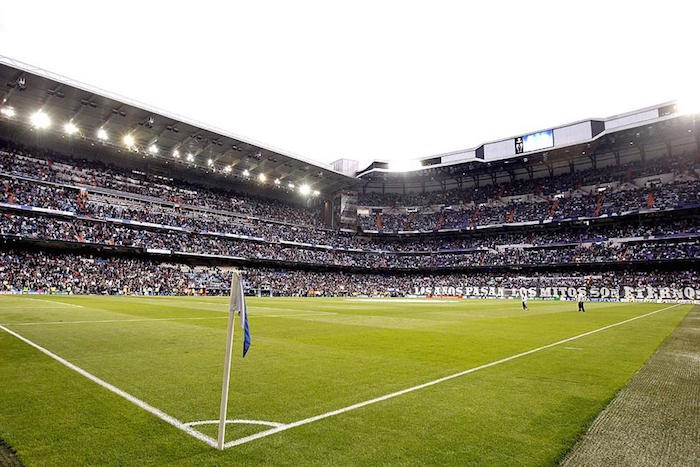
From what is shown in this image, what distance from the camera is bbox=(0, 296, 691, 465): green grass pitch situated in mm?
3928

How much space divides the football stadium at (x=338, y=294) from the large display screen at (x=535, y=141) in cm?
44

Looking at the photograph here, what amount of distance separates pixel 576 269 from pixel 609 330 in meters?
50.6

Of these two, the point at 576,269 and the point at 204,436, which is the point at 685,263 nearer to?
the point at 576,269

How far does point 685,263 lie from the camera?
2058 inches

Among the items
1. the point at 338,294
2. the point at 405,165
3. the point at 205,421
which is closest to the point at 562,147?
the point at 405,165

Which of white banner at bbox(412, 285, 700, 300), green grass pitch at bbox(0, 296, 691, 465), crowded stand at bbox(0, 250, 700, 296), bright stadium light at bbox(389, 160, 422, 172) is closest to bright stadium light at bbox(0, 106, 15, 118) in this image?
crowded stand at bbox(0, 250, 700, 296)

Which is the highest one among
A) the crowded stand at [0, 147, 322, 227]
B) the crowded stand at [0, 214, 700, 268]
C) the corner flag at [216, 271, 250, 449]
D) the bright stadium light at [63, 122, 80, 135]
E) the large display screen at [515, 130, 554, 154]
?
the large display screen at [515, 130, 554, 154]

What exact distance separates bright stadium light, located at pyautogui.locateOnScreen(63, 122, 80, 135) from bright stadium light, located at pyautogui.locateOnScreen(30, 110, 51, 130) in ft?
5.42

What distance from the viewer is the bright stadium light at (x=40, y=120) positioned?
46031mm

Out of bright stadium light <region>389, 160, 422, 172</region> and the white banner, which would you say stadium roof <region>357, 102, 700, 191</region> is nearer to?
bright stadium light <region>389, 160, 422, 172</region>

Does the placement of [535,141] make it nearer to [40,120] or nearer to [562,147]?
[562,147]

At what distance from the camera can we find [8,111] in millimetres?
Result: 44812

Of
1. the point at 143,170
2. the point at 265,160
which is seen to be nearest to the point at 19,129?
the point at 143,170

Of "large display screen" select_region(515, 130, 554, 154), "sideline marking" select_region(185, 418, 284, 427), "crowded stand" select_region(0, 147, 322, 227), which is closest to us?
"sideline marking" select_region(185, 418, 284, 427)
